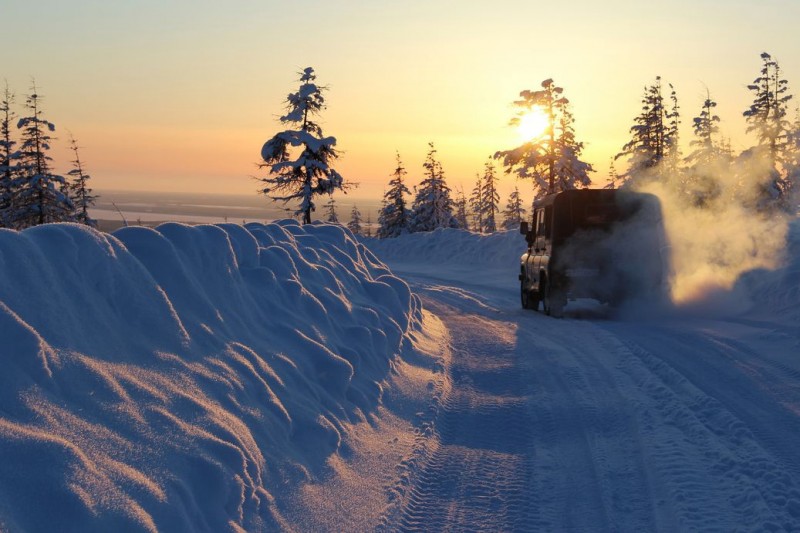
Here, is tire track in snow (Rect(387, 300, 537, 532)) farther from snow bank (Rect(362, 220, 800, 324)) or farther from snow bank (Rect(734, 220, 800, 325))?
snow bank (Rect(362, 220, 800, 324))

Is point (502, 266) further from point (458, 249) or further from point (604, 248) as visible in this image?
point (604, 248)

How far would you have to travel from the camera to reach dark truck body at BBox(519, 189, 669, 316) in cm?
1493

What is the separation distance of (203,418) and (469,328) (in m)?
9.67

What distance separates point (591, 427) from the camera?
6.79m

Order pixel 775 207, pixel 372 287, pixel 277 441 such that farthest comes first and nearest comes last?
pixel 775 207
pixel 372 287
pixel 277 441

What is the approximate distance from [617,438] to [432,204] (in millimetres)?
70246

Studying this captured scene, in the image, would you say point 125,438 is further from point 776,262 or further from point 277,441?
point 776,262

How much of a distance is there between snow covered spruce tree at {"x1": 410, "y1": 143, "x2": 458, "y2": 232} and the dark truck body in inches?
2372

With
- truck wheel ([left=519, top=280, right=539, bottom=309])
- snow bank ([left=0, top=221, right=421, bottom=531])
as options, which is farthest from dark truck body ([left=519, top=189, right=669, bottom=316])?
snow bank ([left=0, top=221, right=421, bottom=531])

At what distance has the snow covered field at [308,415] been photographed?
3770 mm

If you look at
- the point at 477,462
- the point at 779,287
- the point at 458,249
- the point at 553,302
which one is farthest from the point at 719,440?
the point at 458,249

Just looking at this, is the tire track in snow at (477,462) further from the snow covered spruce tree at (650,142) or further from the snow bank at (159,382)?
the snow covered spruce tree at (650,142)

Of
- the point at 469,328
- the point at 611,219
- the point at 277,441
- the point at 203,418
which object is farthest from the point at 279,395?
the point at 611,219

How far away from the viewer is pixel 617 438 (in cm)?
641
